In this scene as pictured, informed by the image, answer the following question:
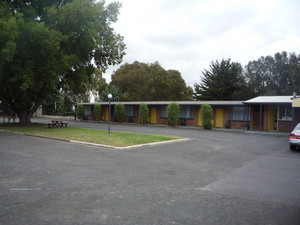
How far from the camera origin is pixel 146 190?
5.89 meters

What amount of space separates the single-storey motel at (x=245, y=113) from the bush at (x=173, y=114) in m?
0.91

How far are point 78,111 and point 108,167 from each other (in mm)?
31077

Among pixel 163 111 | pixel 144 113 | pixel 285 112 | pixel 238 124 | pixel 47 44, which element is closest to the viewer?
pixel 47 44

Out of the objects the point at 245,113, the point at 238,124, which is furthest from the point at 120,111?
the point at 245,113

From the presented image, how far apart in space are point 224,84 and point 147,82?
15.2 metres

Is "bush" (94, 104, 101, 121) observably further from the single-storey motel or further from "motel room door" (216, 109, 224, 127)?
"motel room door" (216, 109, 224, 127)

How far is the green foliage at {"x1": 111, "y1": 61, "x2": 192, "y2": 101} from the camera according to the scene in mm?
49969

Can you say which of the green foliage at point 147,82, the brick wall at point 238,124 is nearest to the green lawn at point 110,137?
the brick wall at point 238,124

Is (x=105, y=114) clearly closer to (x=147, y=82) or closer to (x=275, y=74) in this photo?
(x=147, y=82)

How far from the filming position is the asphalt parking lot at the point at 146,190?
444cm

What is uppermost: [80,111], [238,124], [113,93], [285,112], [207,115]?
[113,93]

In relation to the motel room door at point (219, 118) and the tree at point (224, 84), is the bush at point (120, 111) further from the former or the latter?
the tree at point (224, 84)

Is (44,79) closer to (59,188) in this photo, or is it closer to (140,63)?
(59,188)

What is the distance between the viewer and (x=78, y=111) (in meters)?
38.0
